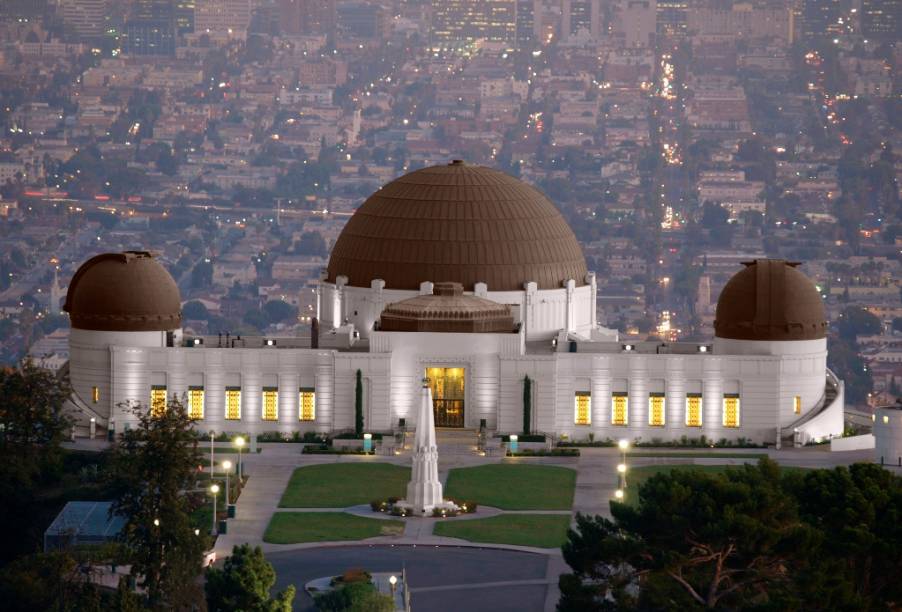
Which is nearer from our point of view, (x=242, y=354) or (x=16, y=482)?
(x=16, y=482)

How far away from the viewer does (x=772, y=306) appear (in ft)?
361

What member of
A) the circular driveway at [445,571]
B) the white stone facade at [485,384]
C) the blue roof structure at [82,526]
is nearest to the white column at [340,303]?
the white stone facade at [485,384]

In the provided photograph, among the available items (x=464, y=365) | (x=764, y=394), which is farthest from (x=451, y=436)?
(x=764, y=394)

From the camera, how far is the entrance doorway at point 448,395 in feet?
357

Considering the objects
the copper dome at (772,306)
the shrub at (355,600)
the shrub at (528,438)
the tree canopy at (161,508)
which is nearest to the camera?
the shrub at (355,600)

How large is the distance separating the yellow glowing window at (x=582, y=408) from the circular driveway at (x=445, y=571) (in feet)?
72.6

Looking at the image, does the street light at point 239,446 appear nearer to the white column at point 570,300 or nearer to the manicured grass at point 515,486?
the manicured grass at point 515,486

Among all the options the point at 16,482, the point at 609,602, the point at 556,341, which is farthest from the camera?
the point at 556,341

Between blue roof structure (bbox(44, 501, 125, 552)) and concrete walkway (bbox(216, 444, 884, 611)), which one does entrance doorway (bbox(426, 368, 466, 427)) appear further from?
blue roof structure (bbox(44, 501, 125, 552))

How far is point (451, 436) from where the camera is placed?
352 ft

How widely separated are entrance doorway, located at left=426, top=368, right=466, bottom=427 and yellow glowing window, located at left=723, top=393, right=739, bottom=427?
9.27 meters

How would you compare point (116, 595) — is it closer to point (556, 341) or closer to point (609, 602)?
point (609, 602)

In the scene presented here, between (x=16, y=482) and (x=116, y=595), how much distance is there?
21.1m

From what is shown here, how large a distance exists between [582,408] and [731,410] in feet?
17.4
